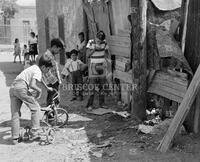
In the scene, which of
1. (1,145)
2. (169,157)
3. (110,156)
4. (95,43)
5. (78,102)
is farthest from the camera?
(78,102)

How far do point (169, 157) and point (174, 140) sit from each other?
1.00 ft

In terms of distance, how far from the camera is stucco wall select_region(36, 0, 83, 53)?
32.2 feet

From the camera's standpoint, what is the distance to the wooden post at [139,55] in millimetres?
5230

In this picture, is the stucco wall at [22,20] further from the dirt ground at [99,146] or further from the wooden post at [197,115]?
the wooden post at [197,115]

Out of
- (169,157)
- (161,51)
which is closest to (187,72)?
(161,51)

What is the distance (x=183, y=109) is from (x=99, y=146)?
1.42 meters

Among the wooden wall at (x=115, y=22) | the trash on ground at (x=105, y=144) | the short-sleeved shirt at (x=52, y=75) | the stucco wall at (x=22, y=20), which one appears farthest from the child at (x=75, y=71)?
the stucco wall at (x=22, y=20)

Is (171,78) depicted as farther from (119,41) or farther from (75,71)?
(75,71)

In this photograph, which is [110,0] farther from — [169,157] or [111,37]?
[169,157]

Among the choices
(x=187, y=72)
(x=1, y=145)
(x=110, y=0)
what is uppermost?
(x=110, y=0)

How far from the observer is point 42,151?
4.69m

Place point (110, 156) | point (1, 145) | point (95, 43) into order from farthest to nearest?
point (95, 43), point (1, 145), point (110, 156)

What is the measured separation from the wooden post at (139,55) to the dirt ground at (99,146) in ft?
1.06

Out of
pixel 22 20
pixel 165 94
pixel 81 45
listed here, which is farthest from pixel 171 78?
pixel 22 20
